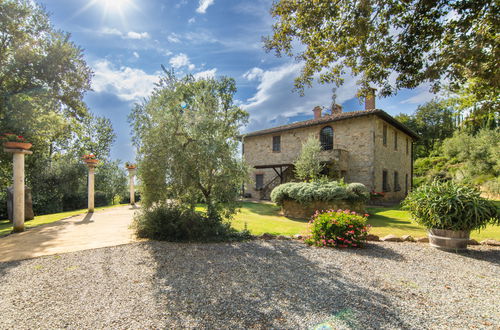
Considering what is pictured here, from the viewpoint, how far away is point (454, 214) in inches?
194

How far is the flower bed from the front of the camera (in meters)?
9.47

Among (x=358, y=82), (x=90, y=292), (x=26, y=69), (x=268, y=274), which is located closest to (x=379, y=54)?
(x=358, y=82)

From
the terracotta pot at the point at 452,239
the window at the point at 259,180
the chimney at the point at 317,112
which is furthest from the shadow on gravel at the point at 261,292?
the chimney at the point at 317,112

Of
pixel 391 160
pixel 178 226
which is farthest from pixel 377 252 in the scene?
pixel 391 160

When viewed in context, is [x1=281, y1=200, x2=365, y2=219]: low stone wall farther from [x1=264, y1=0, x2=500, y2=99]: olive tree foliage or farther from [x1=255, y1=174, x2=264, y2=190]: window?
[x1=255, y1=174, x2=264, y2=190]: window

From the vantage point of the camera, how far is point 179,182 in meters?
5.59

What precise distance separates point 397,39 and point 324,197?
5.80 metres

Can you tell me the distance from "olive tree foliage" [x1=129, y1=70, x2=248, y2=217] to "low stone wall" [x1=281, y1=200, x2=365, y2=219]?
506 cm

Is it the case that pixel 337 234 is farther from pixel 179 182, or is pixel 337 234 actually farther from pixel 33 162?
pixel 33 162

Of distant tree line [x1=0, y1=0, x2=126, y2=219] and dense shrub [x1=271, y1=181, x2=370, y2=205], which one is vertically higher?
distant tree line [x1=0, y1=0, x2=126, y2=219]

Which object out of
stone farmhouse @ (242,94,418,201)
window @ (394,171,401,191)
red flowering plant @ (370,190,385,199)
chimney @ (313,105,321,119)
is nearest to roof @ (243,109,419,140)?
stone farmhouse @ (242,94,418,201)

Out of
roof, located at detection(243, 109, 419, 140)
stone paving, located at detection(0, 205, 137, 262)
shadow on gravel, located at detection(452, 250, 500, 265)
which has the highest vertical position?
roof, located at detection(243, 109, 419, 140)

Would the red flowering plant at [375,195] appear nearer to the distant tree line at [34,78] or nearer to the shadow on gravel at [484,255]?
the shadow on gravel at [484,255]

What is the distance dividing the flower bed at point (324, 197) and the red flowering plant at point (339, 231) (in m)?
4.00
